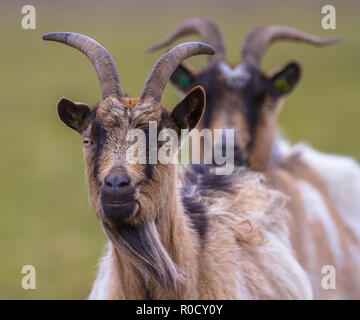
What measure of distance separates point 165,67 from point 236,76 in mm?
3605

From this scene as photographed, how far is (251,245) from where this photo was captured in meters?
6.37

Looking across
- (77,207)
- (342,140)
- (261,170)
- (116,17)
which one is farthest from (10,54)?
(261,170)

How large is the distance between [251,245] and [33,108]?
2397 centimetres

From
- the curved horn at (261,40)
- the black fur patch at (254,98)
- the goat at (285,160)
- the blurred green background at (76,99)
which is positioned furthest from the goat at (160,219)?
the curved horn at (261,40)

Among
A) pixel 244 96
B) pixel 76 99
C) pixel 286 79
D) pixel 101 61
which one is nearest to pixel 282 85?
pixel 286 79

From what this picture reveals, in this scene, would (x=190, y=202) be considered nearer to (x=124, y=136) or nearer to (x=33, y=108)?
(x=124, y=136)

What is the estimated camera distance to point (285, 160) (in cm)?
945

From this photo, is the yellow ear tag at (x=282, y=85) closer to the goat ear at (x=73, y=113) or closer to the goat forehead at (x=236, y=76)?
the goat forehead at (x=236, y=76)

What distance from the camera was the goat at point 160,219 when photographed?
537 centimetres

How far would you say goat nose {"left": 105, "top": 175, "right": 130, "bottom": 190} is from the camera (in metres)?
5.14

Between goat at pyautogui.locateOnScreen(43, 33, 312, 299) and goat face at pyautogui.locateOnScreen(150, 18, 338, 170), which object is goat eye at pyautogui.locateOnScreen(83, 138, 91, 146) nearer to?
goat at pyautogui.locateOnScreen(43, 33, 312, 299)

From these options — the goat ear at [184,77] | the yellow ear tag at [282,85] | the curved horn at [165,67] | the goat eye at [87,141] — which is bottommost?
the goat eye at [87,141]

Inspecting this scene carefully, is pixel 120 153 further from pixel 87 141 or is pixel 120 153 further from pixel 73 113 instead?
pixel 73 113
